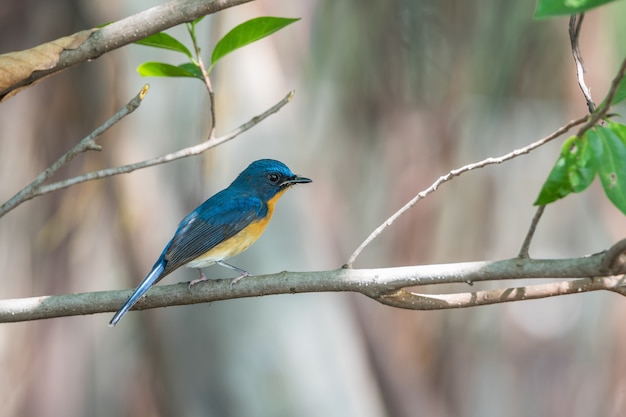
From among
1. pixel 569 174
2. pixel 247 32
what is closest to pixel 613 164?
pixel 569 174

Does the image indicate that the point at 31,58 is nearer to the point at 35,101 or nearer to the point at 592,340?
the point at 35,101

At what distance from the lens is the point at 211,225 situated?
290cm

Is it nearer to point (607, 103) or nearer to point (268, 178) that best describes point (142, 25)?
point (607, 103)

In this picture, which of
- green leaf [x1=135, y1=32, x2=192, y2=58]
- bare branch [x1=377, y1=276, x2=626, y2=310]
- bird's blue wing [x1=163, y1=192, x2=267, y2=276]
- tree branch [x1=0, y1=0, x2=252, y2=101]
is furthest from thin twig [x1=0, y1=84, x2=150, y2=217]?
bird's blue wing [x1=163, y1=192, x2=267, y2=276]

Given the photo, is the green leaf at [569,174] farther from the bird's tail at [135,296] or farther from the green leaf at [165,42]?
the bird's tail at [135,296]

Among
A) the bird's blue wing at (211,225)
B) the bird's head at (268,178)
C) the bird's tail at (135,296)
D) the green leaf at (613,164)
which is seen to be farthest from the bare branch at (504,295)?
the bird's head at (268,178)

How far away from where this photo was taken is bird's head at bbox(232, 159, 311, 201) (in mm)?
3150

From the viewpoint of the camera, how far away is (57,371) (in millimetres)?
5035

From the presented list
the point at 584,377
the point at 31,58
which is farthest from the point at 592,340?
the point at 31,58

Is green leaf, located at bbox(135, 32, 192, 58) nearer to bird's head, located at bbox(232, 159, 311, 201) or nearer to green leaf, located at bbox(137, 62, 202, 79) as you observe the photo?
green leaf, located at bbox(137, 62, 202, 79)

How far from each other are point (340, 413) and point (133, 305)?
2799 millimetres

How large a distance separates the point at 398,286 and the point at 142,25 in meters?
0.79

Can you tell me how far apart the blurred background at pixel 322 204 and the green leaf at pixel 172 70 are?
2428mm

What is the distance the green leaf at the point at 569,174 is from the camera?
1344mm
